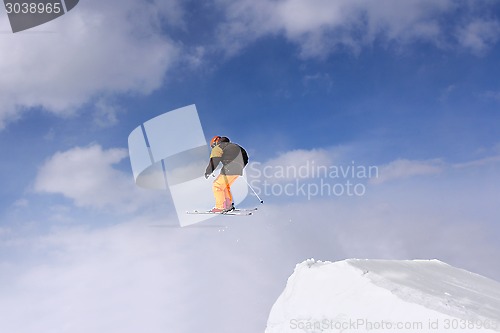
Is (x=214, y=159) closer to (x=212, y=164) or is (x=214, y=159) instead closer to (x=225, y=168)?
(x=212, y=164)

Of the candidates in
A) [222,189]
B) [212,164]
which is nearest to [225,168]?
[212,164]

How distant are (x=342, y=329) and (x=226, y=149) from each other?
38.8ft

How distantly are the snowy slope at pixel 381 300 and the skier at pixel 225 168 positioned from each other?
293 inches

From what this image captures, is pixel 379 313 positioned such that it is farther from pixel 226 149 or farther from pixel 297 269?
pixel 226 149

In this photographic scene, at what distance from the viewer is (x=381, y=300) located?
11.5 metres

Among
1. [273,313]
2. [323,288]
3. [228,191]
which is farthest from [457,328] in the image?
[228,191]

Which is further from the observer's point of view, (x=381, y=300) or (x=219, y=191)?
(x=219, y=191)

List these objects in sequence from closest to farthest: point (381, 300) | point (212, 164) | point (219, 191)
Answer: point (381, 300), point (212, 164), point (219, 191)

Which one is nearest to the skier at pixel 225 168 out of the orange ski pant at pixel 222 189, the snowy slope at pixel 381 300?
the orange ski pant at pixel 222 189

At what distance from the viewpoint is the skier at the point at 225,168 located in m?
22.0

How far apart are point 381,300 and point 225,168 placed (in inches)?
464

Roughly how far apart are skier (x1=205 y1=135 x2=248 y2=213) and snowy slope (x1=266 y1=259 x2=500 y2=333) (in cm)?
743

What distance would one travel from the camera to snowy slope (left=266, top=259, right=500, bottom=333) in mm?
10484

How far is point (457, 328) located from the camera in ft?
32.5
